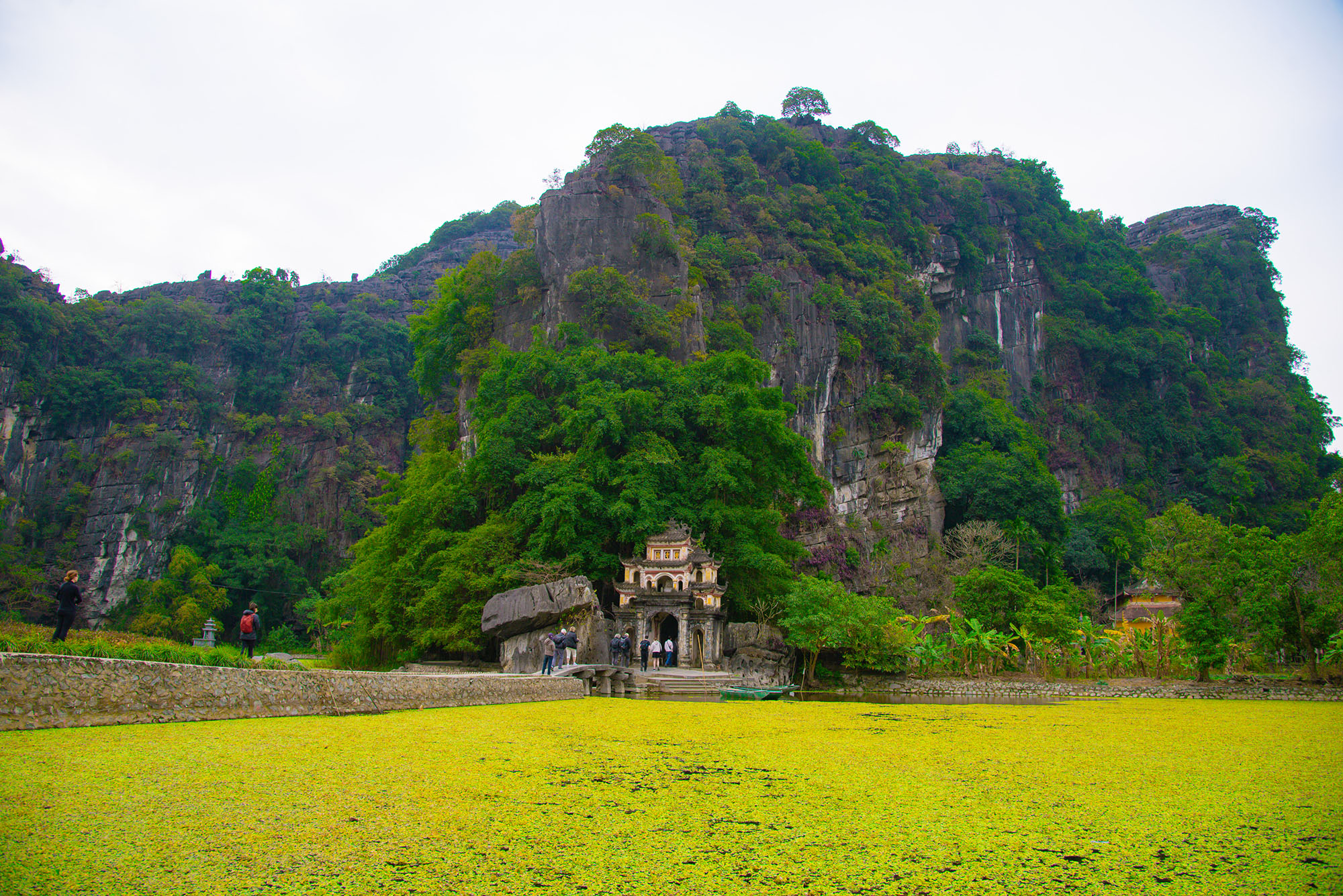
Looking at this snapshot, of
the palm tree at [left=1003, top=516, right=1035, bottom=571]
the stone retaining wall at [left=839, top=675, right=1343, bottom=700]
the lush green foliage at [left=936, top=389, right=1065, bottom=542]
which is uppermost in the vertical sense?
the lush green foliage at [left=936, top=389, right=1065, bottom=542]

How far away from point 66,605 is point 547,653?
926 cm

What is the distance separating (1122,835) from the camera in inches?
155

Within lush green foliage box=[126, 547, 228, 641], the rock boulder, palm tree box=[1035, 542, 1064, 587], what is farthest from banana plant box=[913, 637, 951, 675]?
lush green foliage box=[126, 547, 228, 641]

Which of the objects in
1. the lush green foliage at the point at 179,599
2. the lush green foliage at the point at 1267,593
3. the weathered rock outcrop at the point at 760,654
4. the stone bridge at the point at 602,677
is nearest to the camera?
the stone bridge at the point at 602,677

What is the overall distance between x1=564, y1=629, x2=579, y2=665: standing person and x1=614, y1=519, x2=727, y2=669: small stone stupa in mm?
2439

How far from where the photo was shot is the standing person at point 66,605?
8125mm

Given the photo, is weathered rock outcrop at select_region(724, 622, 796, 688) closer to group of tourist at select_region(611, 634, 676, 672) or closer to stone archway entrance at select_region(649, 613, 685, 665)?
stone archway entrance at select_region(649, 613, 685, 665)

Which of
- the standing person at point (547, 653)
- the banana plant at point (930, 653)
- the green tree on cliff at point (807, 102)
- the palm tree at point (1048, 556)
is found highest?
the green tree on cliff at point (807, 102)

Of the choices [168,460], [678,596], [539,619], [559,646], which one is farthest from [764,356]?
[168,460]

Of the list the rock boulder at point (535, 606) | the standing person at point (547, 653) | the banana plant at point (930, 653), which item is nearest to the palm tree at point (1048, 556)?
the banana plant at point (930, 653)

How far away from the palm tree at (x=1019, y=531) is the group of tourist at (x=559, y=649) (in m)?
22.4

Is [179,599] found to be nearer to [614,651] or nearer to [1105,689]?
[614,651]

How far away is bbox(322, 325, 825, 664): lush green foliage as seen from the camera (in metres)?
20.0

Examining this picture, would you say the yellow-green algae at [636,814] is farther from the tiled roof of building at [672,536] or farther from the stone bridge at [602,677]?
the tiled roof of building at [672,536]
